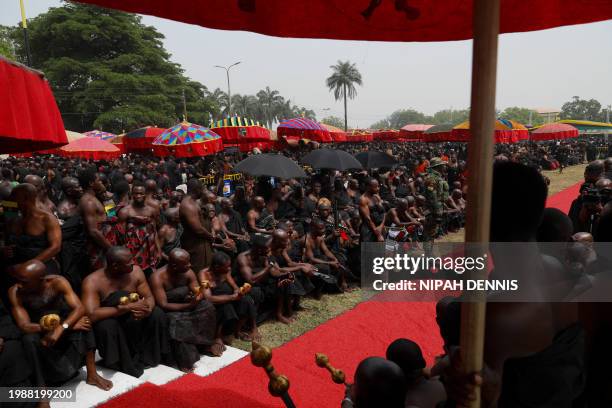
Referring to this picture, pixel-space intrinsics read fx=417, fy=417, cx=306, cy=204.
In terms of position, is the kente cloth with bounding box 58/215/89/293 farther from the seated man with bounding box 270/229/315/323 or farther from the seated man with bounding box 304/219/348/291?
the seated man with bounding box 304/219/348/291

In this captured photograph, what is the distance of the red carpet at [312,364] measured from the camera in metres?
3.40

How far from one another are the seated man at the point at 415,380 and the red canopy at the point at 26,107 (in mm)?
2165

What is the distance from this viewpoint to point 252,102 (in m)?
80.0

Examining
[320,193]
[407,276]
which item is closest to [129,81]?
[320,193]

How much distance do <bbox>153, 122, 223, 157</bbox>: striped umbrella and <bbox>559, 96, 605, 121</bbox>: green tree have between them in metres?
102

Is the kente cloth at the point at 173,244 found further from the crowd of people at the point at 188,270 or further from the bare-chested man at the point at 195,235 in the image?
the bare-chested man at the point at 195,235

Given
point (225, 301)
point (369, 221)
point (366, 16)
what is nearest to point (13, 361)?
point (225, 301)

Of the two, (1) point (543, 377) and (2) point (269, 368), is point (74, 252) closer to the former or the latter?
(2) point (269, 368)

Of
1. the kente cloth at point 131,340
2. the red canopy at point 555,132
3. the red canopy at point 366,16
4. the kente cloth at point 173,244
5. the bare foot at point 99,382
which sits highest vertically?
the red canopy at point 366,16

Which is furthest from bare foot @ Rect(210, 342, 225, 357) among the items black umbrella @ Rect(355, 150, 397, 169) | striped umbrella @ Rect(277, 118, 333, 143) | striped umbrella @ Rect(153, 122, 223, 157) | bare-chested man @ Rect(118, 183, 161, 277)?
striped umbrella @ Rect(277, 118, 333, 143)

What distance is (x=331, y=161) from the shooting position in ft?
30.7

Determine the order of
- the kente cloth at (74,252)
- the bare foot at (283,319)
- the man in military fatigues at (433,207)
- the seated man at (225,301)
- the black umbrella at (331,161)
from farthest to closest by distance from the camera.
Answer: the black umbrella at (331,161) → the man in military fatigues at (433,207) → the bare foot at (283,319) → the kente cloth at (74,252) → the seated man at (225,301)

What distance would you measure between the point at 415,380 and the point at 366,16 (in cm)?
197

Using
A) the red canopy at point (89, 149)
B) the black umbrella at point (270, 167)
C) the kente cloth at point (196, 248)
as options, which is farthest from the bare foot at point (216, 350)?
the red canopy at point (89, 149)
